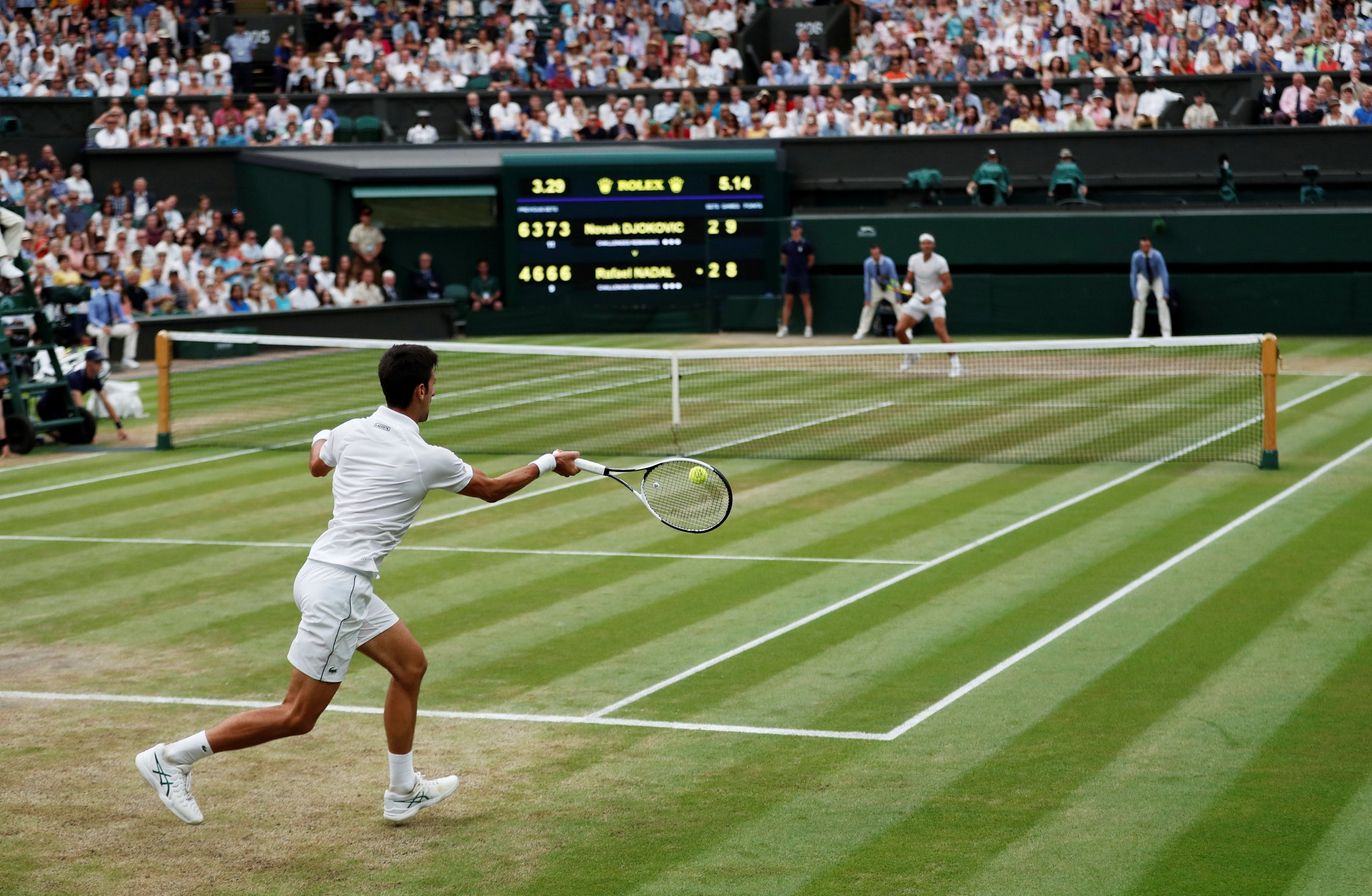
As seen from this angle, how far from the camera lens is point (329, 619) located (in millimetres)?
6590

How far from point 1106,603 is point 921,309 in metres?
14.7

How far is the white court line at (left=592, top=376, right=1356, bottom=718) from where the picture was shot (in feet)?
29.9

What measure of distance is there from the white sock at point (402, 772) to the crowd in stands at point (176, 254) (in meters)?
23.0

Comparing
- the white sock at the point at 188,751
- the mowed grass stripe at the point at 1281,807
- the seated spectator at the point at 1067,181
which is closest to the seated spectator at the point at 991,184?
the seated spectator at the point at 1067,181

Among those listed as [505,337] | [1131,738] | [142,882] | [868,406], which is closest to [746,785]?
[1131,738]

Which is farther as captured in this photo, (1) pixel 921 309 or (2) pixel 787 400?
(1) pixel 921 309

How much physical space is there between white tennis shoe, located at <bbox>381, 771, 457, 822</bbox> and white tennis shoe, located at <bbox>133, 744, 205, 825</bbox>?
31.7 inches

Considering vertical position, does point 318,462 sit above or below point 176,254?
below

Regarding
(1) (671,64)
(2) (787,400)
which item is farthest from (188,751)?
(1) (671,64)

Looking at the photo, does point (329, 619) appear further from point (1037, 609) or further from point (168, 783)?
point (1037, 609)

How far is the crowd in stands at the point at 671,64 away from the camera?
33125 mm

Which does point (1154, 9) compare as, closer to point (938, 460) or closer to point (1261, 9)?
point (1261, 9)

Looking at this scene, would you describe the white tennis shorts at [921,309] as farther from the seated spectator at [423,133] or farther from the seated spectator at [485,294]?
the seated spectator at [423,133]

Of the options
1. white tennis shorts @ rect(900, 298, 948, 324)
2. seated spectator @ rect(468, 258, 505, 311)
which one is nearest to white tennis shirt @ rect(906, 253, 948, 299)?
white tennis shorts @ rect(900, 298, 948, 324)
